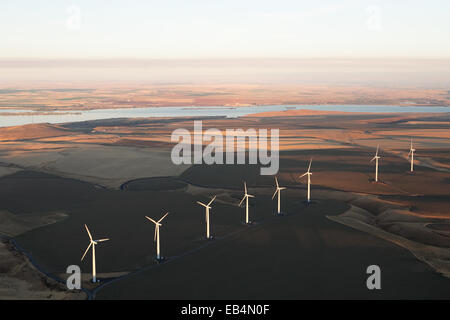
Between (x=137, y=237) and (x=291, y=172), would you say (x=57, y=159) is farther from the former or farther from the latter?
(x=137, y=237)

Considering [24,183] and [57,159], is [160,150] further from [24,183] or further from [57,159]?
[24,183]

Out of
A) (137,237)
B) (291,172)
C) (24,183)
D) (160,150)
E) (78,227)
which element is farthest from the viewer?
(160,150)

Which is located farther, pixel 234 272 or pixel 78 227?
pixel 78 227

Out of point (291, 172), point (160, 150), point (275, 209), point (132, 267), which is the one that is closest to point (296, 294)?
point (132, 267)

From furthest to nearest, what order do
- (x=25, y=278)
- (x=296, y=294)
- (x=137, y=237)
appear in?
(x=137, y=237), (x=25, y=278), (x=296, y=294)
